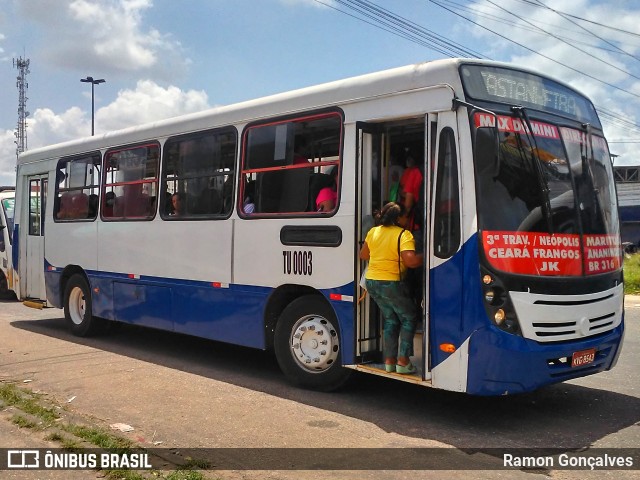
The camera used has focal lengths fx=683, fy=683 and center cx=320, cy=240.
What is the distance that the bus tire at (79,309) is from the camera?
10680 millimetres

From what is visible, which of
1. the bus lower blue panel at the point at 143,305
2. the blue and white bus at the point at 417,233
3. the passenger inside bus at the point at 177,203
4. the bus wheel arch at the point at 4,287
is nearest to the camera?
the blue and white bus at the point at 417,233

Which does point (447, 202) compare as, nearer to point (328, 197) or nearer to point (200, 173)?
point (328, 197)

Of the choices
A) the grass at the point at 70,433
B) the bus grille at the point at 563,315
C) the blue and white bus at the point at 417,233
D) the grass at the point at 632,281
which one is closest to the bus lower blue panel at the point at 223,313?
the blue and white bus at the point at 417,233

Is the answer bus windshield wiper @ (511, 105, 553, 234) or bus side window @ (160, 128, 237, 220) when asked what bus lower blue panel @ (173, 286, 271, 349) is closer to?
bus side window @ (160, 128, 237, 220)

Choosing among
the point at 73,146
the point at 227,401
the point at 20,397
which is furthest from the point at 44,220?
the point at 227,401

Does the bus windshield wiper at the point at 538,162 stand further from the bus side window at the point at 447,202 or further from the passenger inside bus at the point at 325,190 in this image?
the passenger inside bus at the point at 325,190

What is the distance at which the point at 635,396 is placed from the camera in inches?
279

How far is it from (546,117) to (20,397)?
5.69 m

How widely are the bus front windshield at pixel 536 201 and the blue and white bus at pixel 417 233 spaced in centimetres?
2

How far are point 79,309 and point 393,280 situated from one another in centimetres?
668

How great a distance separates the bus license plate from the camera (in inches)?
234

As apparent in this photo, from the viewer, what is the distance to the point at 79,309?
11.0 metres

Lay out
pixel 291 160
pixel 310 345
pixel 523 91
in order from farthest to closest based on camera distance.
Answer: pixel 291 160
pixel 310 345
pixel 523 91

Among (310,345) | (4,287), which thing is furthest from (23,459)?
(4,287)
